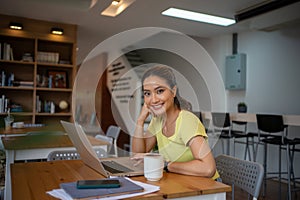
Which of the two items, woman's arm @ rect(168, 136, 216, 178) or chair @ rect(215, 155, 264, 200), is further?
chair @ rect(215, 155, 264, 200)

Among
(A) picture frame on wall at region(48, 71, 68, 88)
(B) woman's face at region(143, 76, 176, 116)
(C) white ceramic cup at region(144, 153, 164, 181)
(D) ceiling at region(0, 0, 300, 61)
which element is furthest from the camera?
(A) picture frame on wall at region(48, 71, 68, 88)

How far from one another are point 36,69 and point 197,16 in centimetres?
268

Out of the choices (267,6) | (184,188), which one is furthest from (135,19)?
(184,188)

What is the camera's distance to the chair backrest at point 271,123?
11.1 ft

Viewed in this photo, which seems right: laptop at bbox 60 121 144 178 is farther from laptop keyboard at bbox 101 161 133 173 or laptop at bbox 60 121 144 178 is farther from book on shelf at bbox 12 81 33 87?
book on shelf at bbox 12 81 33 87

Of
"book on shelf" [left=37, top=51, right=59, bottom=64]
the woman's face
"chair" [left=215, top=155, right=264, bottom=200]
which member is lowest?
"chair" [left=215, top=155, right=264, bottom=200]

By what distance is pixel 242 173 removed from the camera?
132 cm

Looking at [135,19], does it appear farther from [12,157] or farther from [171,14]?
[12,157]

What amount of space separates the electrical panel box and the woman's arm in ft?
13.5

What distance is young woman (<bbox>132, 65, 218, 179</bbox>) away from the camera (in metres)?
1.13

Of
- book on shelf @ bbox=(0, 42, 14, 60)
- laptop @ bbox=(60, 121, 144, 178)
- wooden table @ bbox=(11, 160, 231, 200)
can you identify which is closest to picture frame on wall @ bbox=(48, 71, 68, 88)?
book on shelf @ bbox=(0, 42, 14, 60)

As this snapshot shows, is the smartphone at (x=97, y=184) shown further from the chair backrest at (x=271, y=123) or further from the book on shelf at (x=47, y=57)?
the book on shelf at (x=47, y=57)

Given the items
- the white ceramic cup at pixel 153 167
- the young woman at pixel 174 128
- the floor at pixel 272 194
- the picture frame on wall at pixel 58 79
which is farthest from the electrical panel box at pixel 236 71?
the white ceramic cup at pixel 153 167

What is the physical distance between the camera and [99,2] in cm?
380
